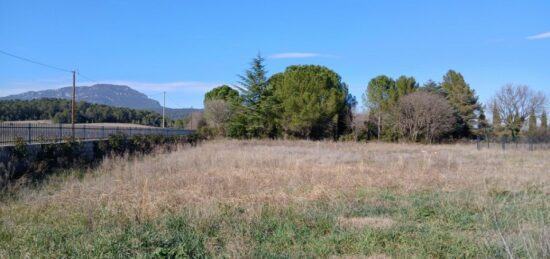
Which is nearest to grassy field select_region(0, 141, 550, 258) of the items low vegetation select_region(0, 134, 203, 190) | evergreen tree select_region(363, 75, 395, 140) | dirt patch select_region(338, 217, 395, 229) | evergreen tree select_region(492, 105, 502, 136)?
dirt patch select_region(338, 217, 395, 229)

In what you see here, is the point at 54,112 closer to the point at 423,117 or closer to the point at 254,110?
the point at 254,110

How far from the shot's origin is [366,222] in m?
6.40

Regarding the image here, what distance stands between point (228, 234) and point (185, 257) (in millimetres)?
1126

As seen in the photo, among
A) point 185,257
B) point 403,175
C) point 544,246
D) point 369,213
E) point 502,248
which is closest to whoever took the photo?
point 544,246

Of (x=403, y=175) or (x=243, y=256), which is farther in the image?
(x=403, y=175)

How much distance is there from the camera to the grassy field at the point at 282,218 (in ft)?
15.7

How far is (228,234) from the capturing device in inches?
214

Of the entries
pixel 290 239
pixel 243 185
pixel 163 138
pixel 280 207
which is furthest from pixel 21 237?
pixel 163 138

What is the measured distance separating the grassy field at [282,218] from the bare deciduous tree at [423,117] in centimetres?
3030

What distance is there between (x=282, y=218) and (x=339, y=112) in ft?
123

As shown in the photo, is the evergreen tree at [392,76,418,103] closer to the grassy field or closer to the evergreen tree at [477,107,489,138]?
the evergreen tree at [477,107,489,138]

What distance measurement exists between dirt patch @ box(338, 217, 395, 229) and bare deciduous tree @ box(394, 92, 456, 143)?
119ft

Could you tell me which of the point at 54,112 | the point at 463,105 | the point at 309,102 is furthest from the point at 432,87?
the point at 54,112

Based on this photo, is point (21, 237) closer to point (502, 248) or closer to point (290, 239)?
point (290, 239)
